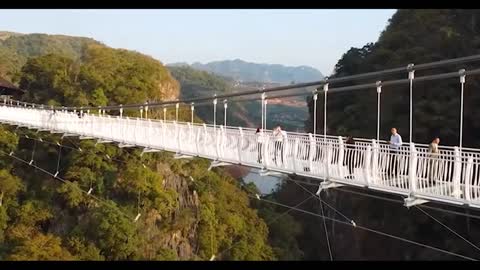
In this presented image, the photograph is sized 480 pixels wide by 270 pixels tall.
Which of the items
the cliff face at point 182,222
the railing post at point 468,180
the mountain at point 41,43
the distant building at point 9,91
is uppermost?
the mountain at point 41,43

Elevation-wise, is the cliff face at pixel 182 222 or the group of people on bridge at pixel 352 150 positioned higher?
the group of people on bridge at pixel 352 150

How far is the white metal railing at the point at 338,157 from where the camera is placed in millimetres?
A: 5859

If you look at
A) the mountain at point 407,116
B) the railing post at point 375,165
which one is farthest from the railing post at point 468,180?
the mountain at point 407,116

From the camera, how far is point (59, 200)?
25.4m

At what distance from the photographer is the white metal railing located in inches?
231

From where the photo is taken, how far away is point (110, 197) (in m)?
25.8

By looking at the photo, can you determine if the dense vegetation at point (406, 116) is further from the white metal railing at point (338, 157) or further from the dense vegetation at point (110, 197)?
the white metal railing at point (338, 157)

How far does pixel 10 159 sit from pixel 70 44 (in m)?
55.8

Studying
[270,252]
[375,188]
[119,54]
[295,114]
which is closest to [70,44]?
[295,114]

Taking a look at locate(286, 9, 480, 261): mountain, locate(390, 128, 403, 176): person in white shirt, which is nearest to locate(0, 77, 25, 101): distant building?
locate(286, 9, 480, 261): mountain

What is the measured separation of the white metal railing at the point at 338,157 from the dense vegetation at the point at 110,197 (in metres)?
11.1

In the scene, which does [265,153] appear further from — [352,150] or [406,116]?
[406,116]

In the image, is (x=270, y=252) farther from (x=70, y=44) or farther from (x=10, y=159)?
(x=70, y=44)

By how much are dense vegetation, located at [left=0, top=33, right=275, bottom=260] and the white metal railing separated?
1109 cm
